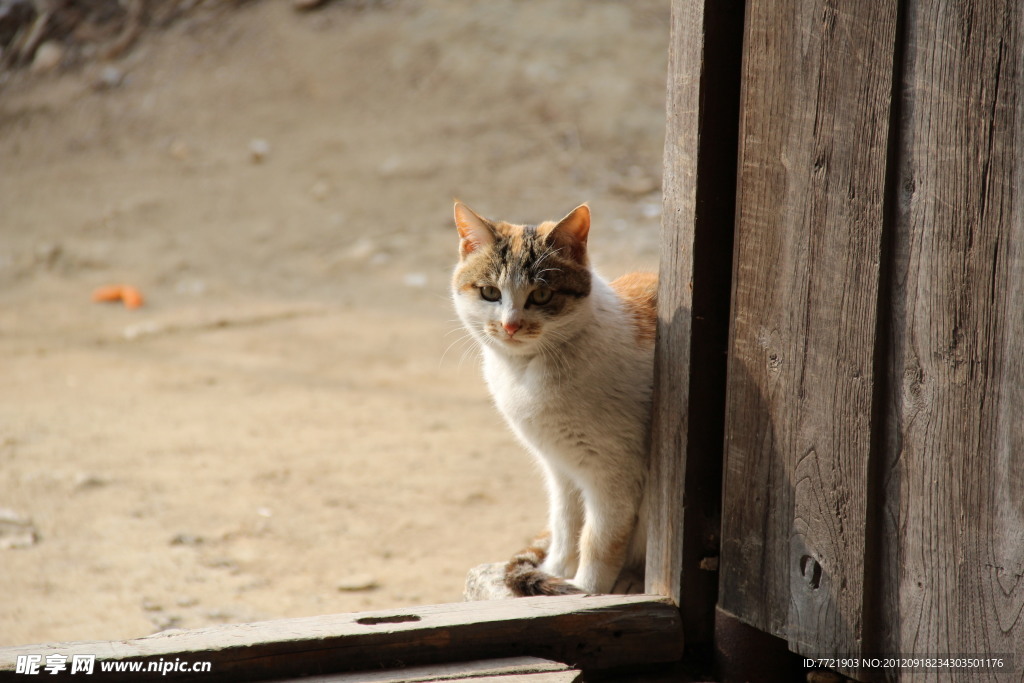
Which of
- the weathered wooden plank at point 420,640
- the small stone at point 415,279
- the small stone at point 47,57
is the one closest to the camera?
the weathered wooden plank at point 420,640

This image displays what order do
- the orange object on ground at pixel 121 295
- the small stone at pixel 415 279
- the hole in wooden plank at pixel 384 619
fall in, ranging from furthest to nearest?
1. the small stone at pixel 415 279
2. the orange object on ground at pixel 121 295
3. the hole in wooden plank at pixel 384 619

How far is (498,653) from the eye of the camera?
2453 millimetres

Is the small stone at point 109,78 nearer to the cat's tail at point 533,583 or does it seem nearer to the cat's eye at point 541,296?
the cat's eye at point 541,296

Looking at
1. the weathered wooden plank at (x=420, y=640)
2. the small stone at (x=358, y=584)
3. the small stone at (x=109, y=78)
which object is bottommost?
the small stone at (x=358, y=584)

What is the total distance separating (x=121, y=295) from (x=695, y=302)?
612 cm

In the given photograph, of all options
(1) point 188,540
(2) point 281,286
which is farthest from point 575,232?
(2) point 281,286

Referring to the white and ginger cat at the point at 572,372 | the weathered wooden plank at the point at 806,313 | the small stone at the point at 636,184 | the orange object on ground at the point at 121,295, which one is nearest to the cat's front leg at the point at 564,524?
the white and ginger cat at the point at 572,372

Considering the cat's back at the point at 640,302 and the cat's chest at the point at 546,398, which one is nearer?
the cat's chest at the point at 546,398

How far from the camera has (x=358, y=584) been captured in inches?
153

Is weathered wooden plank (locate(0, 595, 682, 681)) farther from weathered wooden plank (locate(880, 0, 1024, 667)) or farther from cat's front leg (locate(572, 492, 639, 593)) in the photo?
weathered wooden plank (locate(880, 0, 1024, 667))

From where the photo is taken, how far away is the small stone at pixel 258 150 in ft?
31.4

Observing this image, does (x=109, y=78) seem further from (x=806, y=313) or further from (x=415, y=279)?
(x=806, y=313)

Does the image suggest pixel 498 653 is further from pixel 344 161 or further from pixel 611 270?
pixel 344 161

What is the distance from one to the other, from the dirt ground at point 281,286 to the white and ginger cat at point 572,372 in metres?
0.96
